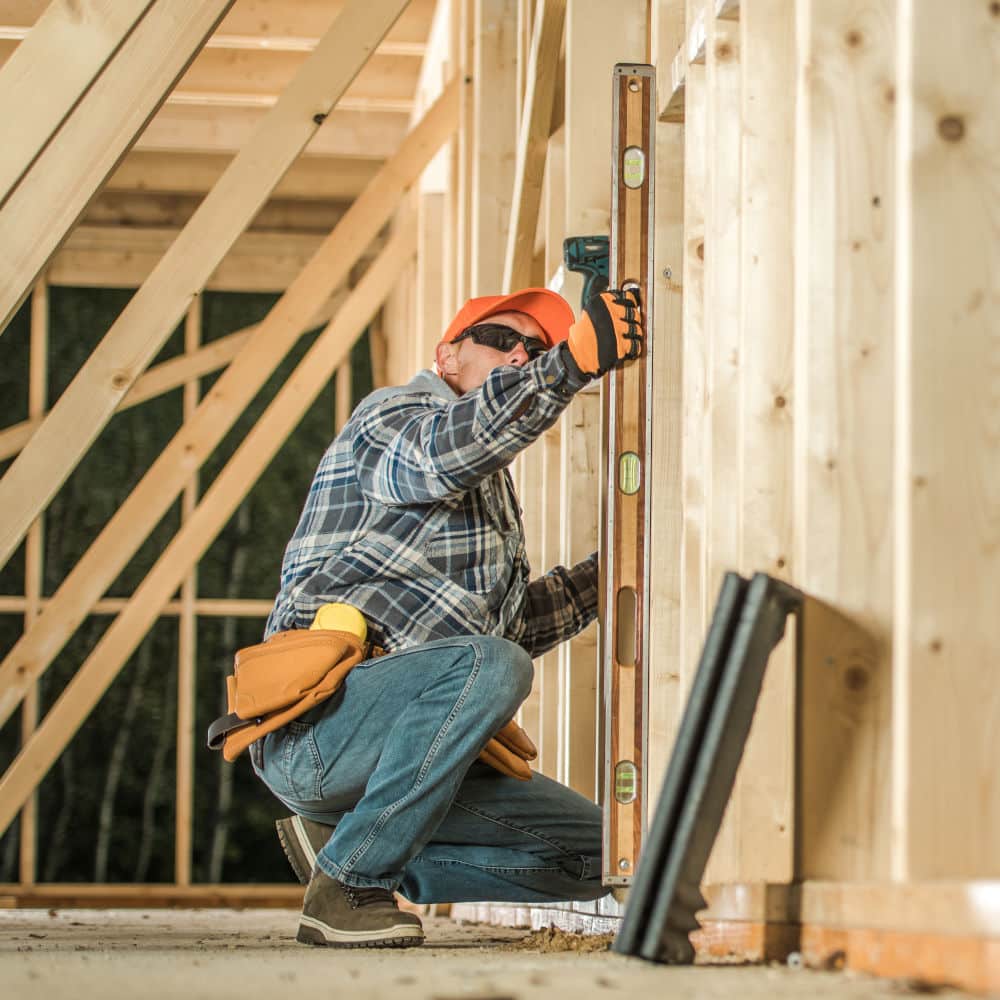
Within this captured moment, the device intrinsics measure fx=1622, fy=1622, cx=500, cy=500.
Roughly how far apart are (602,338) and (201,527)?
4265mm

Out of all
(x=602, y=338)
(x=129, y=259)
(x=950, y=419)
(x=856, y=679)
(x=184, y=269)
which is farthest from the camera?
(x=129, y=259)

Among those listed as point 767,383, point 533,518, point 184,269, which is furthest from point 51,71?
point 184,269

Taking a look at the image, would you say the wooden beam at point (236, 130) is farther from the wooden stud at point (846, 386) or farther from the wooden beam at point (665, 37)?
the wooden stud at point (846, 386)

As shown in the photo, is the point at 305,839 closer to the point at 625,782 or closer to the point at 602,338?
the point at 625,782

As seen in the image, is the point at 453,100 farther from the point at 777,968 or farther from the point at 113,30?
the point at 777,968

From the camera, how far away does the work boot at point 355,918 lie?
2682mm

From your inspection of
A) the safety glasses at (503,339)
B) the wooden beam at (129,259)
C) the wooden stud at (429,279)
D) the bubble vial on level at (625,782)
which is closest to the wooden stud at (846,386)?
the bubble vial on level at (625,782)

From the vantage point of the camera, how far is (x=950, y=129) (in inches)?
67.8

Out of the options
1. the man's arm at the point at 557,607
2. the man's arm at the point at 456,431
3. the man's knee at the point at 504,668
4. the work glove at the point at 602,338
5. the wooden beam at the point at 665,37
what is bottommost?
the man's knee at the point at 504,668

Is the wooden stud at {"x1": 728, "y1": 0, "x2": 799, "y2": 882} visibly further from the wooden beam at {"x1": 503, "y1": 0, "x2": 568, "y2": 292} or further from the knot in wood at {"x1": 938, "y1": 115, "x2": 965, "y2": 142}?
the wooden beam at {"x1": 503, "y1": 0, "x2": 568, "y2": 292}

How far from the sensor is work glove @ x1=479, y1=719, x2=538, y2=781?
3076 mm

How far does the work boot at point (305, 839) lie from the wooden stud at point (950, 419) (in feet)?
5.24

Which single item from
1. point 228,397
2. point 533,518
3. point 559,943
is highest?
point 228,397

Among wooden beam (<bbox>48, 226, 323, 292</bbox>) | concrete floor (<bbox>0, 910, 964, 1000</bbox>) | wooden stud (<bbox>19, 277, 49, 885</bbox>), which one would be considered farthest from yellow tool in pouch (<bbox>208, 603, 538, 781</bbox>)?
wooden beam (<bbox>48, 226, 323, 292</bbox>)
